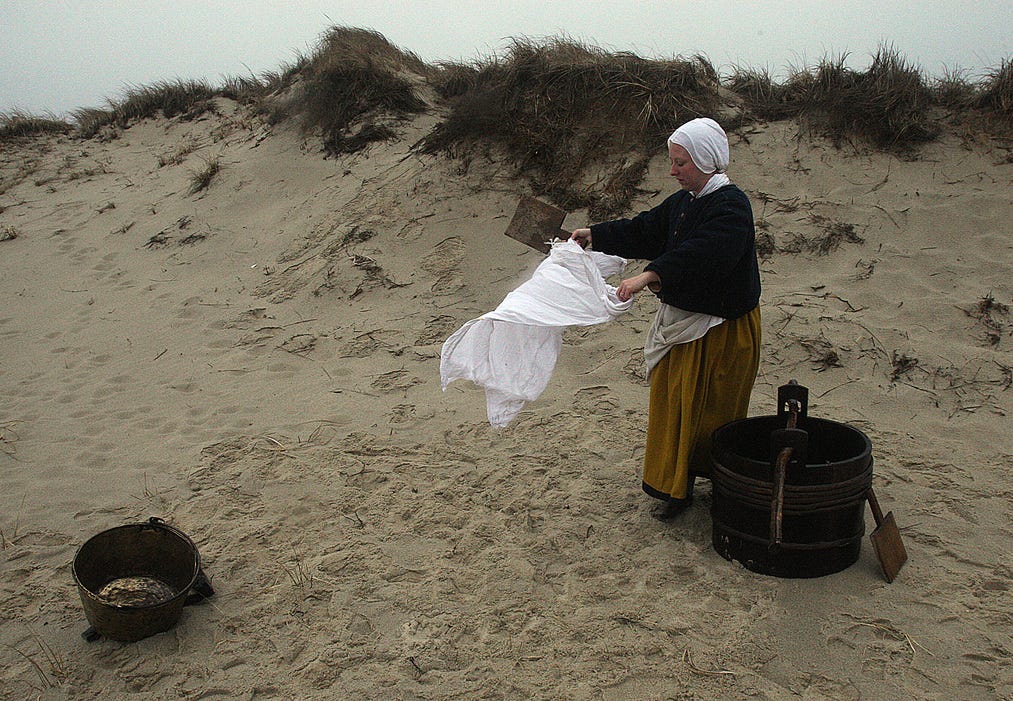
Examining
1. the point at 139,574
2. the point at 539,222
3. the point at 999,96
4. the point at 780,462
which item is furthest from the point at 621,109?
the point at 139,574

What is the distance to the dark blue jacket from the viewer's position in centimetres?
280

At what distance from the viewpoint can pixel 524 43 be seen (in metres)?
7.88

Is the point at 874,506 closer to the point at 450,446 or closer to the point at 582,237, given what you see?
the point at 582,237

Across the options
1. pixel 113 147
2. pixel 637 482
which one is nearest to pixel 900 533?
pixel 637 482

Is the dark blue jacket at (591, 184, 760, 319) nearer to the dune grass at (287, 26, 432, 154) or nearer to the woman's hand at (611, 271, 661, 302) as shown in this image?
the woman's hand at (611, 271, 661, 302)

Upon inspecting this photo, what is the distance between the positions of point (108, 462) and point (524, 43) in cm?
567

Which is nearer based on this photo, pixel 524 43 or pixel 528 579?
pixel 528 579

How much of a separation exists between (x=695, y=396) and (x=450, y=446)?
1677 millimetres

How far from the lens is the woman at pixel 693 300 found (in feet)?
9.29

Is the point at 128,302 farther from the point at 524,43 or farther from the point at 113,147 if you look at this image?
the point at 113,147

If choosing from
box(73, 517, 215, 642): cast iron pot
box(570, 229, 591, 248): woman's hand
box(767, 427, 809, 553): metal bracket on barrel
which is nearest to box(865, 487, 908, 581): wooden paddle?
box(767, 427, 809, 553): metal bracket on barrel

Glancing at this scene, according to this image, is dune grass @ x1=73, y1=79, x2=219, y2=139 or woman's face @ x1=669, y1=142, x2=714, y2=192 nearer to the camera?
woman's face @ x1=669, y1=142, x2=714, y2=192

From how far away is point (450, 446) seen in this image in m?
4.37

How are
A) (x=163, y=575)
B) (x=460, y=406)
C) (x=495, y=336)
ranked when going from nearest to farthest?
1. (x=495, y=336)
2. (x=163, y=575)
3. (x=460, y=406)
